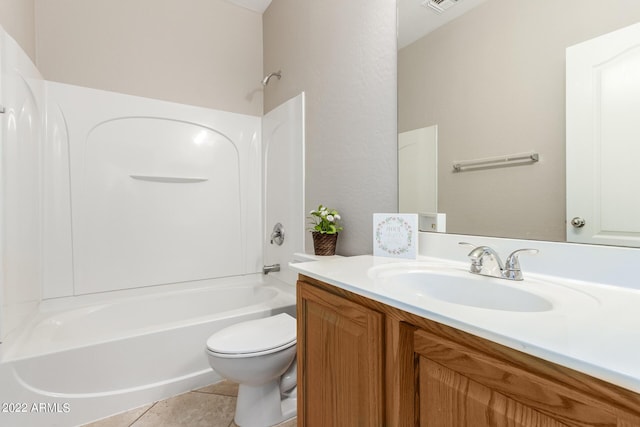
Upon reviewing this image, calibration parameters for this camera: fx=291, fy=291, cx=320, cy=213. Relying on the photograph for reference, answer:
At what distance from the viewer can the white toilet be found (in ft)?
4.07

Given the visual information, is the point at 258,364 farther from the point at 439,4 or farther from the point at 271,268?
the point at 439,4

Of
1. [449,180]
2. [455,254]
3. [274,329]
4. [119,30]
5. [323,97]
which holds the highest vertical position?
[119,30]

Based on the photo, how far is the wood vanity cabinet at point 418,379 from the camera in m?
0.42

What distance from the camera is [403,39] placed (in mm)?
1304

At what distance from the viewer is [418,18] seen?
1249 mm

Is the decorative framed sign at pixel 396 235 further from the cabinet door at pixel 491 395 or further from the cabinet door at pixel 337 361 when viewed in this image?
the cabinet door at pixel 491 395

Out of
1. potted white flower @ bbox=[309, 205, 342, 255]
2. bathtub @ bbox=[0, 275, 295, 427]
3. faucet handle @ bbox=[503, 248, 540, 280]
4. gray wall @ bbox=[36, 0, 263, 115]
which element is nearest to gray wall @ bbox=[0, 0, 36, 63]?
gray wall @ bbox=[36, 0, 263, 115]

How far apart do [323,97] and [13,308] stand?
1.92m

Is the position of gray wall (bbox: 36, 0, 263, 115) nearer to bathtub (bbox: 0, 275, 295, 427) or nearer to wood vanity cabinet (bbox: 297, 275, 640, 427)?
bathtub (bbox: 0, 275, 295, 427)

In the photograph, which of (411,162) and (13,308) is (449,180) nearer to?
(411,162)

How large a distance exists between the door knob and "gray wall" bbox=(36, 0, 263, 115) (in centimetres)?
235

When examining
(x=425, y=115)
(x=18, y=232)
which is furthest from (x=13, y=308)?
(x=425, y=115)

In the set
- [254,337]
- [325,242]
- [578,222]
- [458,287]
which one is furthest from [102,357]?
[578,222]

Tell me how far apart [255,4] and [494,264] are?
2.70m
